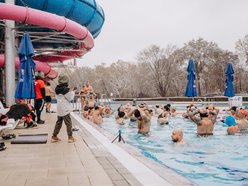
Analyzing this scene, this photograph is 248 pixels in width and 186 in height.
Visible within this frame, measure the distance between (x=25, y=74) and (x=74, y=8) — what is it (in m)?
8.09

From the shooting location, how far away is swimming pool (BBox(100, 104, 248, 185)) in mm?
5011

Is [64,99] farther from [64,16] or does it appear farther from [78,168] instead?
[64,16]

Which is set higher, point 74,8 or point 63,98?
point 74,8

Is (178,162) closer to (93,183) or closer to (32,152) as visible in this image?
(32,152)

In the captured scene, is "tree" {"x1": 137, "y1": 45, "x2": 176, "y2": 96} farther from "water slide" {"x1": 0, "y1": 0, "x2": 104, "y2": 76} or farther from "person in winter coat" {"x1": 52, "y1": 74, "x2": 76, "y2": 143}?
"person in winter coat" {"x1": 52, "y1": 74, "x2": 76, "y2": 143}

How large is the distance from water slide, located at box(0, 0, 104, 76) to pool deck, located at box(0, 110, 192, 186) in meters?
8.08

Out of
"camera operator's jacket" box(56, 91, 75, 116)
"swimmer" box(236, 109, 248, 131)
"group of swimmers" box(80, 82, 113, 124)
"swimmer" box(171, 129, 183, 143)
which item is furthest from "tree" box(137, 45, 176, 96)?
"camera operator's jacket" box(56, 91, 75, 116)

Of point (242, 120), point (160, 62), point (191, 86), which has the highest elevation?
point (160, 62)

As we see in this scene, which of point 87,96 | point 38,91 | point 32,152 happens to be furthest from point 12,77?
point 32,152

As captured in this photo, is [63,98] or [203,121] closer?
[63,98]

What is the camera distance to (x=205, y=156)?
6.78m

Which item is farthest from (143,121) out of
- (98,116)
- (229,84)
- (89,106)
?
(229,84)

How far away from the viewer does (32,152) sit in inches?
216

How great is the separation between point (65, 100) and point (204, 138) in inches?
177
